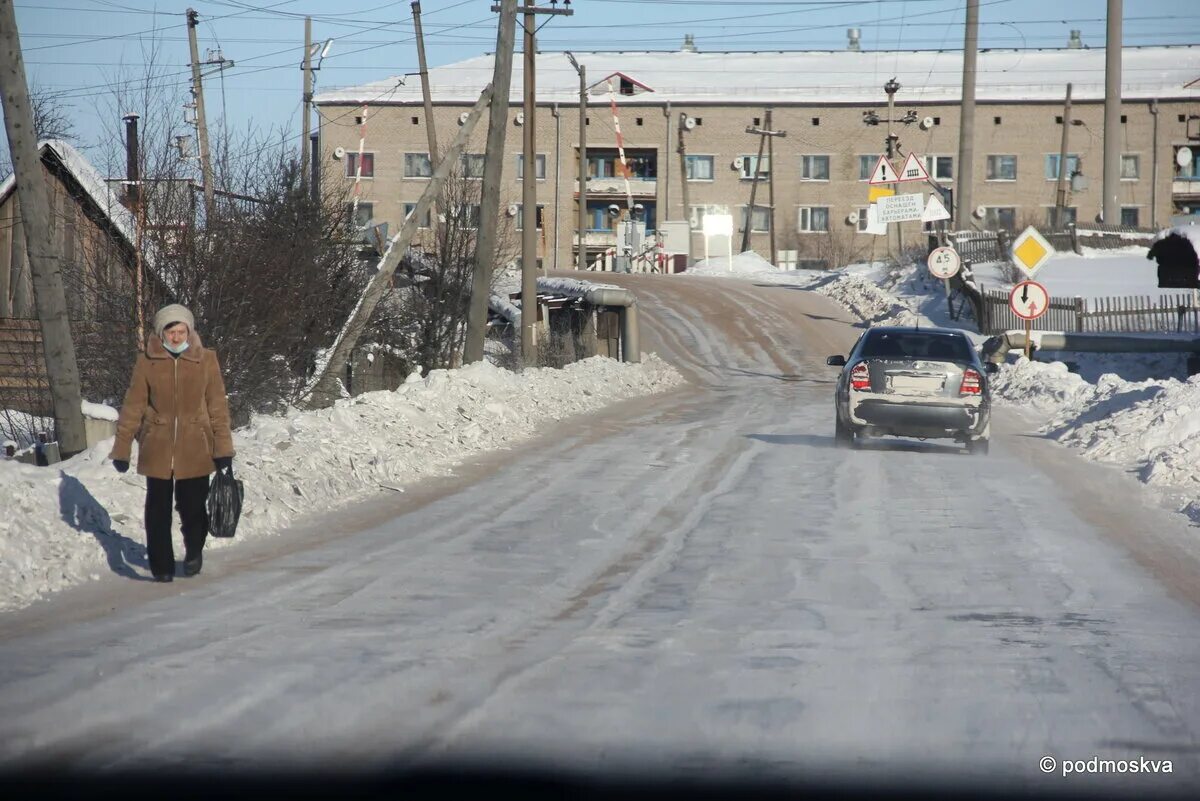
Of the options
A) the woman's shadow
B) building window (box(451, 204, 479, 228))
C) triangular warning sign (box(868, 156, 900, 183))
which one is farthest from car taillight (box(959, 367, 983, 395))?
triangular warning sign (box(868, 156, 900, 183))

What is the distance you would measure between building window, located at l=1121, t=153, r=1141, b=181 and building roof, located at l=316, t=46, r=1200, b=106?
10.8ft

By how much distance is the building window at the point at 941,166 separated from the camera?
79706 millimetres

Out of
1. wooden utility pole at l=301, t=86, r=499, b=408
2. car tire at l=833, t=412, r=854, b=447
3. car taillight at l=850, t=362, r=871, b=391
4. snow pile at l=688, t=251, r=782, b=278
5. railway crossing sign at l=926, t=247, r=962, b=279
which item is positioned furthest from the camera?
snow pile at l=688, t=251, r=782, b=278

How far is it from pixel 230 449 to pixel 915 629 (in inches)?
172

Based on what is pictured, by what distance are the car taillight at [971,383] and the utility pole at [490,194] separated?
9600 millimetres

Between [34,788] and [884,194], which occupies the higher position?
[884,194]

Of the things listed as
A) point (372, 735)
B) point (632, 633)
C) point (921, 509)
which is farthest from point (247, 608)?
point (921, 509)

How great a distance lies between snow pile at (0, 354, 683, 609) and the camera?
29.8 ft

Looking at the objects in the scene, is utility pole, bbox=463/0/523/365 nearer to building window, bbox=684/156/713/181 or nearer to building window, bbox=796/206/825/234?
building window, bbox=684/156/713/181

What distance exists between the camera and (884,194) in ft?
151

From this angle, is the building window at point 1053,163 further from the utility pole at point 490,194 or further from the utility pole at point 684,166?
the utility pole at point 490,194

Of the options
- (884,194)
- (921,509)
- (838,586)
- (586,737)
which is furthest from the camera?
(884,194)

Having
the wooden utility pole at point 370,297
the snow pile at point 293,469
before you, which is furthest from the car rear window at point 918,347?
the wooden utility pole at point 370,297

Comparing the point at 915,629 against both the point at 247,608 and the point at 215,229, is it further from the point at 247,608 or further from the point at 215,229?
the point at 215,229
